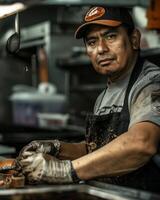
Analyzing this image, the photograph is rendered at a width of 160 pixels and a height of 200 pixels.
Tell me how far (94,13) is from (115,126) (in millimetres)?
664

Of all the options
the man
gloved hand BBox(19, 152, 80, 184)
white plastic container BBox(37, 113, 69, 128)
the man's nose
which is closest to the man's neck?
the man

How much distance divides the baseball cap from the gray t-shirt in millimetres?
281

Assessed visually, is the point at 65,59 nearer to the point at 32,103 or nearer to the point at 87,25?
the point at 32,103

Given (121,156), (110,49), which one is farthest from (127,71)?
(121,156)

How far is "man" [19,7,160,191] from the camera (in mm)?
1983

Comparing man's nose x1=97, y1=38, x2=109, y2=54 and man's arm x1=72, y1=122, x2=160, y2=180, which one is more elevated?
man's nose x1=97, y1=38, x2=109, y2=54

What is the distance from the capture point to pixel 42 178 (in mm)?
2000

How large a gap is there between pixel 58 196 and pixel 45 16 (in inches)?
190

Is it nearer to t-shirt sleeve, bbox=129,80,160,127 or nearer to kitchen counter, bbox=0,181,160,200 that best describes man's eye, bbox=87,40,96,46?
t-shirt sleeve, bbox=129,80,160,127

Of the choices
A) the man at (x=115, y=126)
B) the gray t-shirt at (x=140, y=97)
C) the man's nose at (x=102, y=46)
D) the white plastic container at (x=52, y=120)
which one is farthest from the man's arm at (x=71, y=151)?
the white plastic container at (x=52, y=120)

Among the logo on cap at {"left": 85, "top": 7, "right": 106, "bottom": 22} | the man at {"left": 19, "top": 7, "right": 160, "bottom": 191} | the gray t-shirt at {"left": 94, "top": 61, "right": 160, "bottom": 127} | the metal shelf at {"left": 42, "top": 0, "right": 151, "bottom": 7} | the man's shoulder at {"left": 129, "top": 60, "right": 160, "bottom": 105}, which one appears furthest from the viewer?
the logo on cap at {"left": 85, "top": 7, "right": 106, "bottom": 22}

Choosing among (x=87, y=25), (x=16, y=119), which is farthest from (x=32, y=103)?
(x=87, y=25)

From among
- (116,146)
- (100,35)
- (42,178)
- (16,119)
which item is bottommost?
(16,119)

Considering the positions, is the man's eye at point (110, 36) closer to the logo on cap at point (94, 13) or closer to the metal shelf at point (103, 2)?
the logo on cap at point (94, 13)
